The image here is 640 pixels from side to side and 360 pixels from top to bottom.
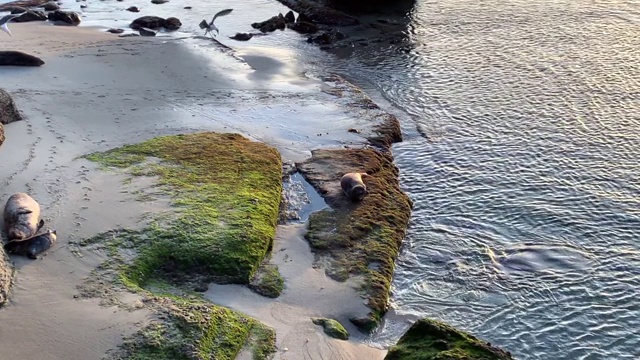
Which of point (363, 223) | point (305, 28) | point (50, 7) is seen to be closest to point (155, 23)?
point (50, 7)

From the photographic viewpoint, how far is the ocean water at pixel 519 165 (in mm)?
9852

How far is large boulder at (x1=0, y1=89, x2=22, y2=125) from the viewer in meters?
13.3

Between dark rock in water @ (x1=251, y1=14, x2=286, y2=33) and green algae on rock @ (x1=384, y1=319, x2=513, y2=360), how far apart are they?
19.3 meters

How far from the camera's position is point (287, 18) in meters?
26.8

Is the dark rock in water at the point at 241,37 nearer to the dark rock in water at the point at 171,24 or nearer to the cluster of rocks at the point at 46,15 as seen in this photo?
the dark rock in water at the point at 171,24

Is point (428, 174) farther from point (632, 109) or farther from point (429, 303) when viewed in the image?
point (632, 109)

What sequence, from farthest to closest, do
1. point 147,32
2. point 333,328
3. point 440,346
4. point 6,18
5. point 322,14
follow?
point 322,14 → point 147,32 → point 6,18 → point 333,328 → point 440,346

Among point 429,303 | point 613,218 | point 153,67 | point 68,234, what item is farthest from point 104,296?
point 153,67

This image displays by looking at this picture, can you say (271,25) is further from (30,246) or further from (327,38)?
(30,246)

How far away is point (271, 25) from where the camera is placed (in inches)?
1014

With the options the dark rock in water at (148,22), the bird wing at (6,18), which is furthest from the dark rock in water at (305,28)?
the bird wing at (6,18)

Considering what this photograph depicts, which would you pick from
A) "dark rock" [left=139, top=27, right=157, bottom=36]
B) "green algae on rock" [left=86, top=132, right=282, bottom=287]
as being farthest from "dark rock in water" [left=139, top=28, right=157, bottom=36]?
"green algae on rock" [left=86, top=132, right=282, bottom=287]

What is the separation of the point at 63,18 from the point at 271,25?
288 inches

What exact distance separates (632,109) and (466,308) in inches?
378
